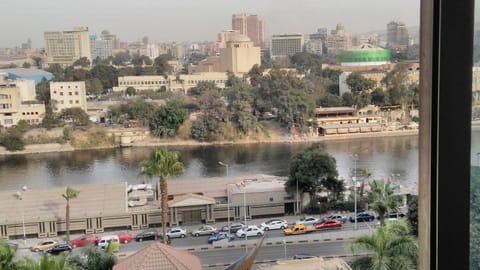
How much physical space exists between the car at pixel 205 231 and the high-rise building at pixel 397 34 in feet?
3.49

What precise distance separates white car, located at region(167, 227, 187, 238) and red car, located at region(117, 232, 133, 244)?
0.53ft

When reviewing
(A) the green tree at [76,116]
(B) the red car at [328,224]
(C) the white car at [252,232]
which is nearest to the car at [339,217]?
(B) the red car at [328,224]

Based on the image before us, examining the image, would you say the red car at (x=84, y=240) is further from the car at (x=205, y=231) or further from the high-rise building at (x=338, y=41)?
the high-rise building at (x=338, y=41)

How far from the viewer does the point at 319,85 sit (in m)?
2.17

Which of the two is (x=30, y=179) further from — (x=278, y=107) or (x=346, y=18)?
(x=346, y=18)

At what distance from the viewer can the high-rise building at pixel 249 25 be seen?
2.15 metres

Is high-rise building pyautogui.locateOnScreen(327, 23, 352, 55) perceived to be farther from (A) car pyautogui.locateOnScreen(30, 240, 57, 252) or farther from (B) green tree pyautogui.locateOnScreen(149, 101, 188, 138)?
(A) car pyautogui.locateOnScreen(30, 240, 57, 252)

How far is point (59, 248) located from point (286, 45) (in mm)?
1284

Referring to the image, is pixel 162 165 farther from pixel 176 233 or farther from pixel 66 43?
pixel 66 43

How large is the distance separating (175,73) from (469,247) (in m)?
1.69

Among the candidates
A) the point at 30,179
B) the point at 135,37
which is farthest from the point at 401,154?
the point at 30,179

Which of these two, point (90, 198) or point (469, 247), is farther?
point (90, 198)

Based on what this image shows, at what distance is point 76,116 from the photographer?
2.17 m

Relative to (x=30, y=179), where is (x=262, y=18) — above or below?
above
